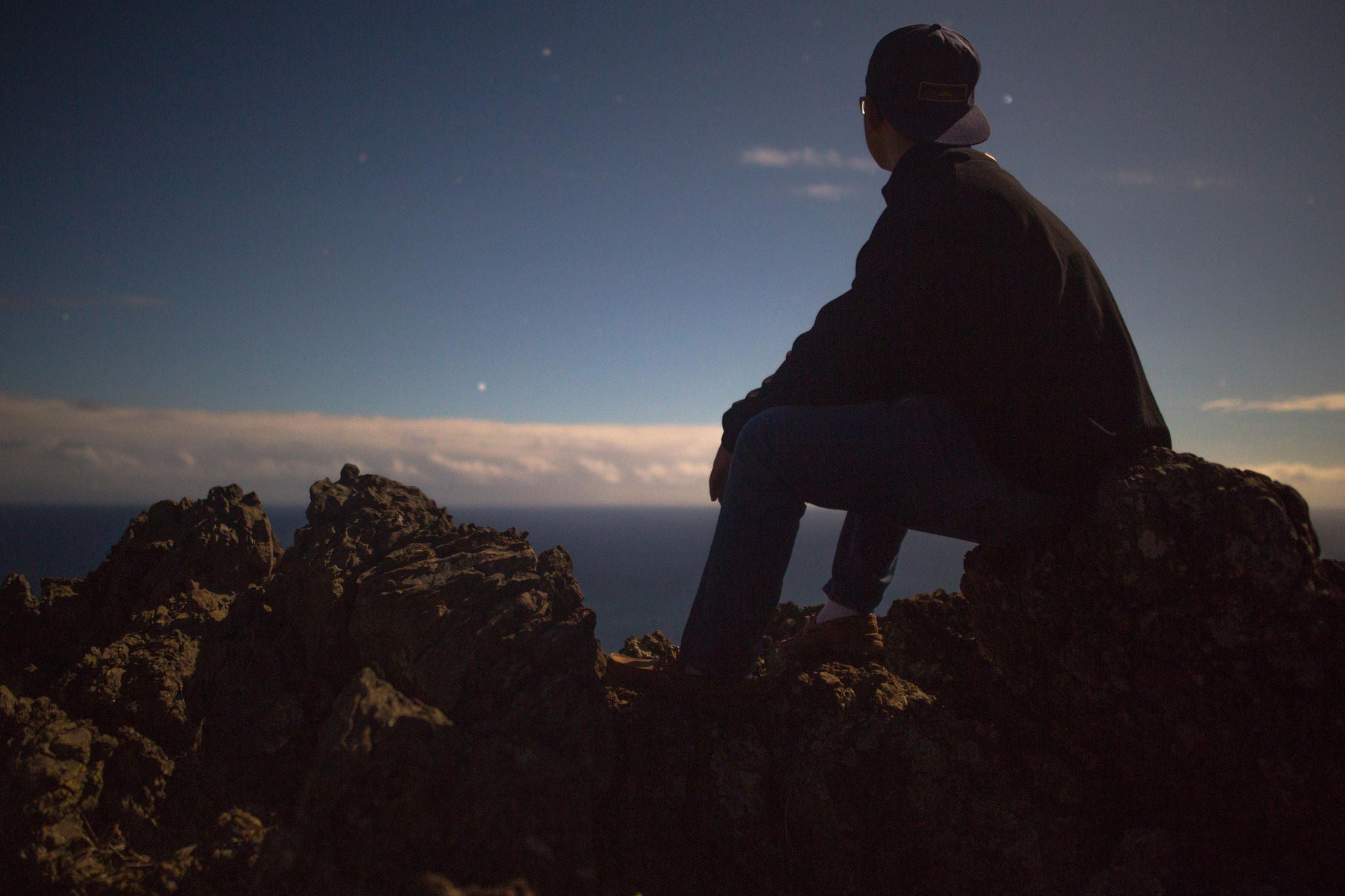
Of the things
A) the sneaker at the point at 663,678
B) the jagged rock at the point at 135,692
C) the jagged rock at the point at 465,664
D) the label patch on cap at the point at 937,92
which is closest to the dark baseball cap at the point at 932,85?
the label patch on cap at the point at 937,92

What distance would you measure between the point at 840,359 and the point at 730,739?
1852 mm

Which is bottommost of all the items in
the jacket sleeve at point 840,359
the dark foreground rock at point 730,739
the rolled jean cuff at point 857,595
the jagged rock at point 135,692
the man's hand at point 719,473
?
the jagged rock at point 135,692

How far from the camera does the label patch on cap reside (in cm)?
296

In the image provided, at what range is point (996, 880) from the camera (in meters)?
2.57

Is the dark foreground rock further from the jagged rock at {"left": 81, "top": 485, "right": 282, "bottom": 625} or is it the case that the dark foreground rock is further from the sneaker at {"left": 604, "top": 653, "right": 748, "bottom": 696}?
the jagged rock at {"left": 81, "top": 485, "right": 282, "bottom": 625}

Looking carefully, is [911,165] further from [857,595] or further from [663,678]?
[663,678]

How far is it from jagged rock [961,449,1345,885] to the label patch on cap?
1845mm

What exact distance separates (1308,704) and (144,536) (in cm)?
711

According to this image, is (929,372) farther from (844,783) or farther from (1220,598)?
(844,783)

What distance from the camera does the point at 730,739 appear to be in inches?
118

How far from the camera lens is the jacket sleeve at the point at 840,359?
2729 millimetres

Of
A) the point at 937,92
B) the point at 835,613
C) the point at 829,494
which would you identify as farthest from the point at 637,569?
the point at 937,92

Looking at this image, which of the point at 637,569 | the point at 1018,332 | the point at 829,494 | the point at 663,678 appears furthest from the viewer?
the point at 637,569

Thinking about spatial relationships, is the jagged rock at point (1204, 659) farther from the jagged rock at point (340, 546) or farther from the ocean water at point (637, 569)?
the ocean water at point (637, 569)
